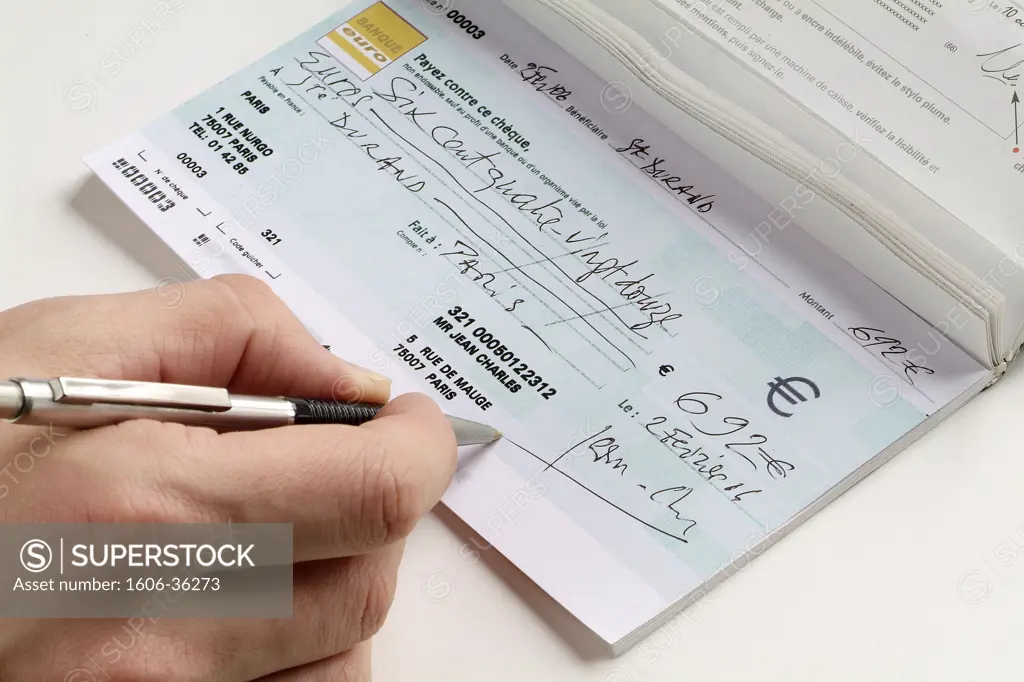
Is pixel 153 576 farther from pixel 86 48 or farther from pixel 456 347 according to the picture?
pixel 86 48

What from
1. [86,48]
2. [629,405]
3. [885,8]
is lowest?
[86,48]

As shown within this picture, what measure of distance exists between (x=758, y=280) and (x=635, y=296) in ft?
0.26

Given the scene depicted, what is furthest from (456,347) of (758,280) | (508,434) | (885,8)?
(885,8)

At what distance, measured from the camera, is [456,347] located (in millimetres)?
592

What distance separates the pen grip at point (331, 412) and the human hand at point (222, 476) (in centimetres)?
1

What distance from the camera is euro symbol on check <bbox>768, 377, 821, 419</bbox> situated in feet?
1.86

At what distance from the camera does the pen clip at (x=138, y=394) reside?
363 millimetres

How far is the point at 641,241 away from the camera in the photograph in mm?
628

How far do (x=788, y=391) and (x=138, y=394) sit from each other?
360 millimetres

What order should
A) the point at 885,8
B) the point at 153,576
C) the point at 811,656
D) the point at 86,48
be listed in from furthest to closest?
the point at 86,48 → the point at 885,8 → the point at 811,656 → the point at 153,576
